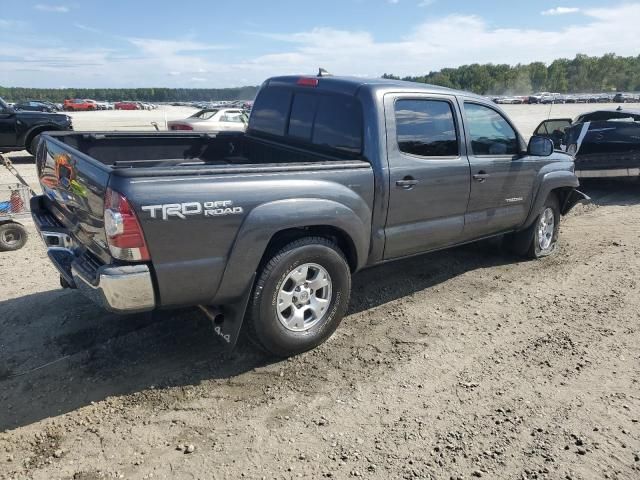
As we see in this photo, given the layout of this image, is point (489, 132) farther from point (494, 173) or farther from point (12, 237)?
point (12, 237)

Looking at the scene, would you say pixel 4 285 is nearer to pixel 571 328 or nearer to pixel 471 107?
pixel 471 107

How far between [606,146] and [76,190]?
917 centimetres

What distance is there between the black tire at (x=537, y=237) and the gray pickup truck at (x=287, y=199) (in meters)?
0.21

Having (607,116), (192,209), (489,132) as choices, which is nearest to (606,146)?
(607,116)

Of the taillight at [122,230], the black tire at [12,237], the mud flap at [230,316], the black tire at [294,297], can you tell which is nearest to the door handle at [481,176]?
the black tire at [294,297]

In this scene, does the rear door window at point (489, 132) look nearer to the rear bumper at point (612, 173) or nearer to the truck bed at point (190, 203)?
the truck bed at point (190, 203)

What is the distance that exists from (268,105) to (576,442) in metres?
3.73

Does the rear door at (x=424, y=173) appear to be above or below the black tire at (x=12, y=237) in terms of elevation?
above

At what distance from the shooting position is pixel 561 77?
142500mm

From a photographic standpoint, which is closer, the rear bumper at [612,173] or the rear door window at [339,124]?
the rear door window at [339,124]

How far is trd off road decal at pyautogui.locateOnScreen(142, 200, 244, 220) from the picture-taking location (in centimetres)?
284

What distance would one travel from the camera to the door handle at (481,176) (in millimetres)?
4676

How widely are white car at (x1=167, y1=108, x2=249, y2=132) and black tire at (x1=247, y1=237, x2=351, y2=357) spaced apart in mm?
11731

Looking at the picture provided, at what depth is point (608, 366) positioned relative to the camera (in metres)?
3.69
